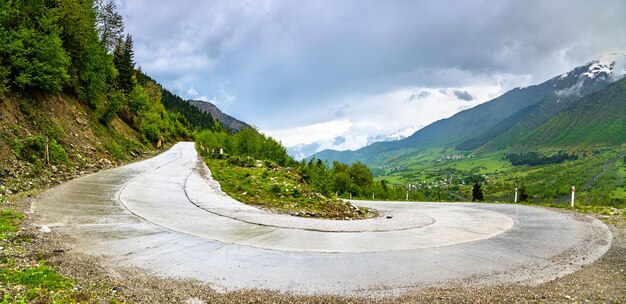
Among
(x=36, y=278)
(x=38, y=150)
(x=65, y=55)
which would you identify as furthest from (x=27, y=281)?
(x=65, y=55)

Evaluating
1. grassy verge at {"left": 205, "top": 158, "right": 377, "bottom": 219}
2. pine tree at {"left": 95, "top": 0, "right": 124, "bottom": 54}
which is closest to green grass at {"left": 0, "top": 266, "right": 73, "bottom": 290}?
grassy verge at {"left": 205, "top": 158, "right": 377, "bottom": 219}

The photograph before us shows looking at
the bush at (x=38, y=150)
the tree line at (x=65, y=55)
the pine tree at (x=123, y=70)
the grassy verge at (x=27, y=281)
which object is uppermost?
the pine tree at (x=123, y=70)

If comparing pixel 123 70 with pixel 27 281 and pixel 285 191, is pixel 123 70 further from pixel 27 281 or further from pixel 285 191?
pixel 27 281

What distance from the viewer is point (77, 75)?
3434 centimetres

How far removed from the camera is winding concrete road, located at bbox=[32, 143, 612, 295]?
271 inches

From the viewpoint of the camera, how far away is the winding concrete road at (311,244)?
6871 mm

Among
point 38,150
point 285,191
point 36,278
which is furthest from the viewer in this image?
point 38,150

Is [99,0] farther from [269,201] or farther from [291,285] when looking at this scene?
[291,285]

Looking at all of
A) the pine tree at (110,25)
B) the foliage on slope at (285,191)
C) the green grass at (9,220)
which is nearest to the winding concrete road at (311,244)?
the green grass at (9,220)

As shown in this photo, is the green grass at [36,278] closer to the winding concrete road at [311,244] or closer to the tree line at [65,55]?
the winding concrete road at [311,244]

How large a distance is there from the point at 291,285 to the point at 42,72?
23868 mm

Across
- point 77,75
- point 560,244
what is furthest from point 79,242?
point 77,75

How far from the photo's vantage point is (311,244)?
9.30 m

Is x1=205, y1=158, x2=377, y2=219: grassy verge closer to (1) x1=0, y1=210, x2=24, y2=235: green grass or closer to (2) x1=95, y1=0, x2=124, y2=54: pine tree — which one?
(1) x1=0, y1=210, x2=24, y2=235: green grass
